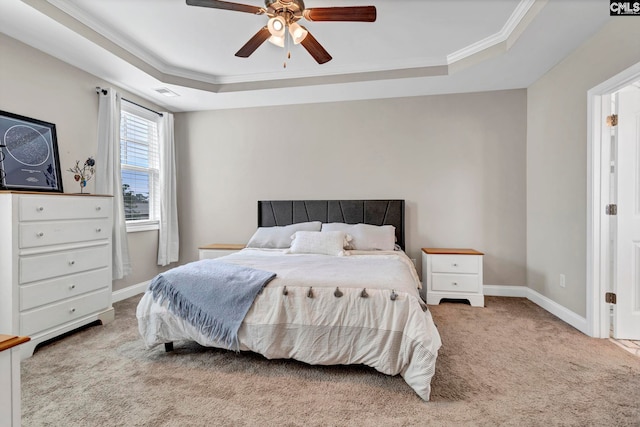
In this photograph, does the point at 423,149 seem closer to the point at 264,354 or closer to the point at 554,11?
the point at 554,11

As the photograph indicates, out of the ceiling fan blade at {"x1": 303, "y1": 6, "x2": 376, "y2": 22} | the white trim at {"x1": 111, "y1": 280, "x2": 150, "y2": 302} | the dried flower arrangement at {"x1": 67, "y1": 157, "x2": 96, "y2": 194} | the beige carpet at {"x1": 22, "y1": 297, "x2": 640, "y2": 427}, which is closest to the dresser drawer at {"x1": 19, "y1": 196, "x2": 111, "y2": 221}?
the dried flower arrangement at {"x1": 67, "y1": 157, "x2": 96, "y2": 194}

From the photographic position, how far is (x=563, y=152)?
3023 mm

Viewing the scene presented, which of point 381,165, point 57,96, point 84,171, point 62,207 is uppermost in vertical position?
point 57,96

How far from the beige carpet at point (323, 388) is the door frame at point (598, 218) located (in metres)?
0.19

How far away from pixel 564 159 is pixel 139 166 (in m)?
4.86

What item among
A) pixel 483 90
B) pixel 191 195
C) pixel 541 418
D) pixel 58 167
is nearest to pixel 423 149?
pixel 483 90

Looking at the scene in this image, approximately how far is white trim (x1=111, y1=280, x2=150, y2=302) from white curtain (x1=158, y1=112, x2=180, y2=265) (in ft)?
1.24

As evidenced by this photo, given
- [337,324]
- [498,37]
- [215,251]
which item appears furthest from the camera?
[215,251]

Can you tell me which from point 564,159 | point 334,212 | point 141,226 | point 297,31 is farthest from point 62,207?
point 564,159

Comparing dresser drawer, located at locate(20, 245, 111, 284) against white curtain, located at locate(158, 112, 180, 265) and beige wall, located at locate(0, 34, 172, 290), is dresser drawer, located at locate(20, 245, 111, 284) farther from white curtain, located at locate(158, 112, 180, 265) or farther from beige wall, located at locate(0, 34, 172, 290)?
white curtain, located at locate(158, 112, 180, 265)

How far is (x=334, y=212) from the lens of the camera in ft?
13.5

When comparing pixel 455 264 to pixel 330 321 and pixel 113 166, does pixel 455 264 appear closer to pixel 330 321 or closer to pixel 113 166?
pixel 330 321

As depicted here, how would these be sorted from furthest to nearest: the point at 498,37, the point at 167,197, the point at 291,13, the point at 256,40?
the point at 167,197 < the point at 498,37 < the point at 256,40 < the point at 291,13

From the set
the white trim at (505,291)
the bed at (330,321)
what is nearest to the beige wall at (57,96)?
the bed at (330,321)
